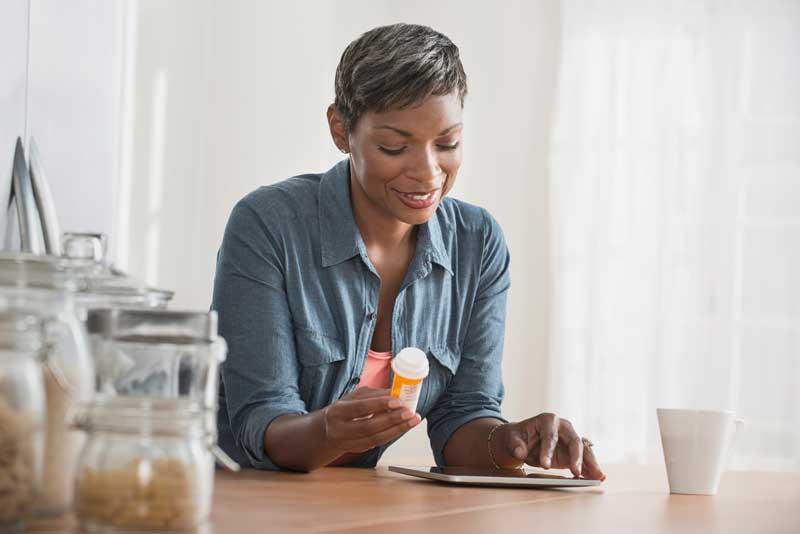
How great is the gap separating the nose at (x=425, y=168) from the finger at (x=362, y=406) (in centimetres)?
45

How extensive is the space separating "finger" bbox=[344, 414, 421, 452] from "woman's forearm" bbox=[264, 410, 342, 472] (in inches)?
0.9

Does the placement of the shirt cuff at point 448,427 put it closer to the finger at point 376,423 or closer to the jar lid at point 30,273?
the finger at point 376,423

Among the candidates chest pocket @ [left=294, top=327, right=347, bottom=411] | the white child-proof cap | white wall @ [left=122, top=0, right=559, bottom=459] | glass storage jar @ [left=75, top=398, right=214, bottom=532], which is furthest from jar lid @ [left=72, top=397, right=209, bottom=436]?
white wall @ [left=122, top=0, right=559, bottom=459]

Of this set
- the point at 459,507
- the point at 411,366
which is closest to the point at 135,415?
the point at 459,507

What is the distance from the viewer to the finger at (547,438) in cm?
144

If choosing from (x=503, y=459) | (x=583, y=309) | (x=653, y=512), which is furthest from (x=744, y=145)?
(x=653, y=512)

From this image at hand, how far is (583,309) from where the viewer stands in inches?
176

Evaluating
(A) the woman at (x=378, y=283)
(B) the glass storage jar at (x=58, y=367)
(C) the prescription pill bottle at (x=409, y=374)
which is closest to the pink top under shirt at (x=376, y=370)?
(A) the woman at (x=378, y=283)

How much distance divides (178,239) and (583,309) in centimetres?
170

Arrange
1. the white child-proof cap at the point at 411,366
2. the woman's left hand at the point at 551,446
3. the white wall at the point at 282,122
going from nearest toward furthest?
the white child-proof cap at the point at 411,366 < the woman's left hand at the point at 551,446 < the white wall at the point at 282,122

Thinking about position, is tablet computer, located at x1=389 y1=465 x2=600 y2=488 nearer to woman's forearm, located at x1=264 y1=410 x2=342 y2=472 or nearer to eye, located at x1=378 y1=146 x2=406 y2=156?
woman's forearm, located at x1=264 y1=410 x2=342 y2=472

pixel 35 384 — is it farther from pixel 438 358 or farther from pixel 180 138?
pixel 180 138

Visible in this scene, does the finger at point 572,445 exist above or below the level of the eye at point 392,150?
below

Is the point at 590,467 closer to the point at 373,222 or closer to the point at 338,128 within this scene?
the point at 373,222
